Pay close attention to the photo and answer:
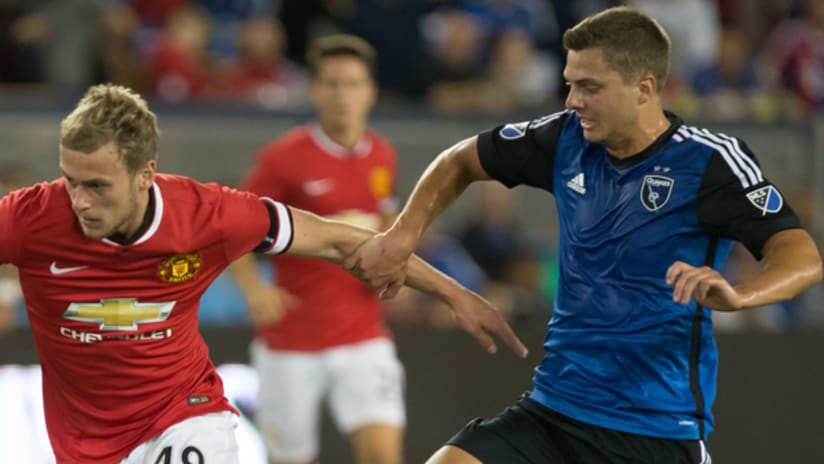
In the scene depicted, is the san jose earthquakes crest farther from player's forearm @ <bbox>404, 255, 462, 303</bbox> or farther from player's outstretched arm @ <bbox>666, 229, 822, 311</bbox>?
player's forearm @ <bbox>404, 255, 462, 303</bbox>

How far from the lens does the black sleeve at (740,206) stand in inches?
177

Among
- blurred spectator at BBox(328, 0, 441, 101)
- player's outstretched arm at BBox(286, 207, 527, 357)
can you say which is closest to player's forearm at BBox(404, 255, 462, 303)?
player's outstretched arm at BBox(286, 207, 527, 357)

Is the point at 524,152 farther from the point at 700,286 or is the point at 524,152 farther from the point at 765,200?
the point at 700,286

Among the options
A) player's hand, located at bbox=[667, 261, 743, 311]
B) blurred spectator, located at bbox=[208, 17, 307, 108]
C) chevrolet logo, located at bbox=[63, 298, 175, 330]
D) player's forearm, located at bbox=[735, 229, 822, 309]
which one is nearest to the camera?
player's hand, located at bbox=[667, 261, 743, 311]

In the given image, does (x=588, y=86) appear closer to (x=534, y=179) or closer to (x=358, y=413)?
(x=534, y=179)

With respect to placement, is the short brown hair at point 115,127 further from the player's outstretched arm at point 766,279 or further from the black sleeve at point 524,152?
the player's outstretched arm at point 766,279

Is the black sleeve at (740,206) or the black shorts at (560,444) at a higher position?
the black sleeve at (740,206)

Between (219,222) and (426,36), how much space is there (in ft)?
23.7

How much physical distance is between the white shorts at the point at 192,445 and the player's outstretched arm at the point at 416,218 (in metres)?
0.80

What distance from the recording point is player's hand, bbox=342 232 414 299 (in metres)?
5.04

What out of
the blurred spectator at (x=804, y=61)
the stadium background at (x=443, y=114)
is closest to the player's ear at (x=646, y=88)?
the stadium background at (x=443, y=114)

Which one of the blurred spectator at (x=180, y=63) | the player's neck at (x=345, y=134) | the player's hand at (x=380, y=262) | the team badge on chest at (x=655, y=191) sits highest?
the team badge on chest at (x=655, y=191)

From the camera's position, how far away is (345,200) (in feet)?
24.5

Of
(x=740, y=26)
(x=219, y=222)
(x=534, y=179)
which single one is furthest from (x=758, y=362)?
(x=740, y=26)
